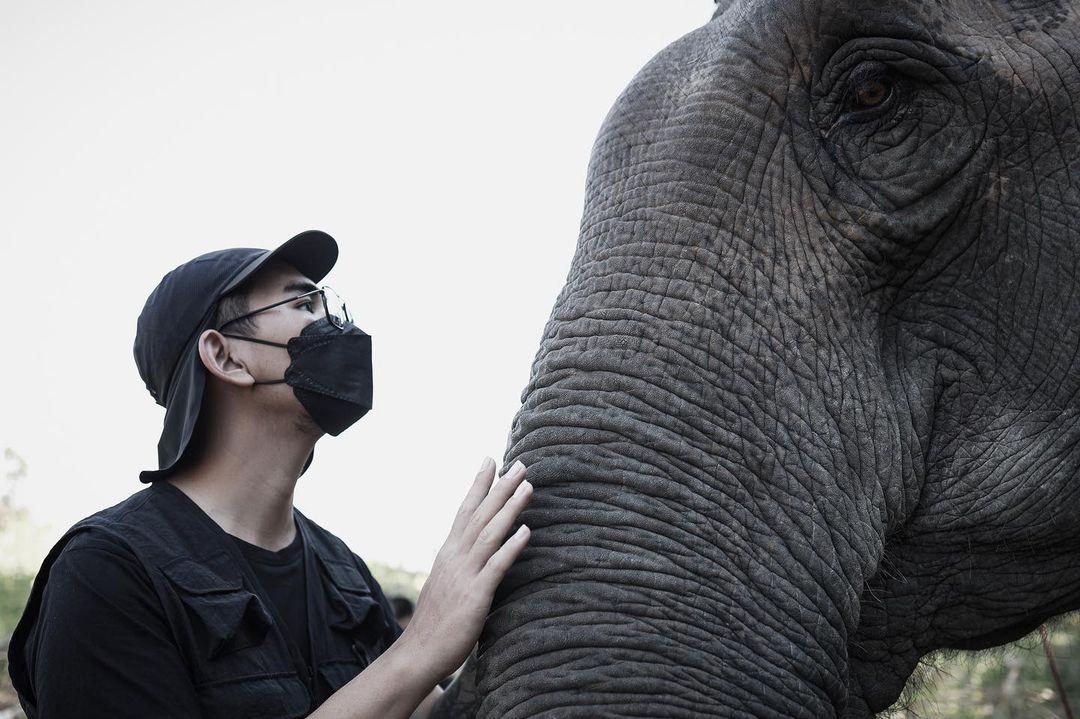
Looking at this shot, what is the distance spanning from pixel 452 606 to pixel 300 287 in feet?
5.20

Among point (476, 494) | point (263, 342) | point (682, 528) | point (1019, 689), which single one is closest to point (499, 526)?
point (476, 494)

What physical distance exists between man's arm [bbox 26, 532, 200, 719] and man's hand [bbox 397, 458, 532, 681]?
1.97 feet

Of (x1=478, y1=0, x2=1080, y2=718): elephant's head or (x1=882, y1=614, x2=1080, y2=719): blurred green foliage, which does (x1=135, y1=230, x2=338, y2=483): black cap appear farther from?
(x1=882, y1=614, x2=1080, y2=719): blurred green foliage

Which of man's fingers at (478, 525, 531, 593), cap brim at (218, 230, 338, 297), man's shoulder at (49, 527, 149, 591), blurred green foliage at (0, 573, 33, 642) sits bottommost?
blurred green foliage at (0, 573, 33, 642)

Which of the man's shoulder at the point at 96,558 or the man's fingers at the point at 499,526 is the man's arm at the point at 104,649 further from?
the man's fingers at the point at 499,526

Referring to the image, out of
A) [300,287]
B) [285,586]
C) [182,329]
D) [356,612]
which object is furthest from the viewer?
[300,287]

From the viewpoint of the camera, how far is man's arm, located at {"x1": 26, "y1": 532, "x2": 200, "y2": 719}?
2.65 metres

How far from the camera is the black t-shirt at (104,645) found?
104 inches

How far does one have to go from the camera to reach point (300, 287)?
3719mm

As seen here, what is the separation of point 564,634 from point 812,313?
0.90 m

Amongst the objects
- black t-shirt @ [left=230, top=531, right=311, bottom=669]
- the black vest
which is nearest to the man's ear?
the black vest

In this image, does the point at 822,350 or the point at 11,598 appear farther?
the point at 11,598

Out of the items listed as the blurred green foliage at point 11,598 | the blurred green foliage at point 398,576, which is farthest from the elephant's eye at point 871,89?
the blurred green foliage at point 398,576

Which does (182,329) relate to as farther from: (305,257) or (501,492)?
(501,492)
